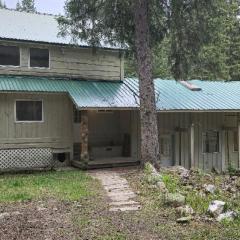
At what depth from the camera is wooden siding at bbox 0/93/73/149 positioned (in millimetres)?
16578

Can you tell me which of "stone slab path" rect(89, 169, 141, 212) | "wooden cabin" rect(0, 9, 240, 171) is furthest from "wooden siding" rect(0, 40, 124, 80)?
"stone slab path" rect(89, 169, 141, 212)

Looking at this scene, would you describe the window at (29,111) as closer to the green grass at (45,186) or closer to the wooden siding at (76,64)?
the wooden siding at (76,64)

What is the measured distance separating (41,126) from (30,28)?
4594 millimetres

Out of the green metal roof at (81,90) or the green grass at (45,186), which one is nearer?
the green grass at (45,186)

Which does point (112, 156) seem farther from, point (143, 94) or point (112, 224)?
point (112, 224)

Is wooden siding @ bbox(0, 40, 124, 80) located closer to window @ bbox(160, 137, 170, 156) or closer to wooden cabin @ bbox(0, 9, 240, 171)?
wooden cabin @ bbox(0, 9, 240, 171)

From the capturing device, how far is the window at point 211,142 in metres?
21.0

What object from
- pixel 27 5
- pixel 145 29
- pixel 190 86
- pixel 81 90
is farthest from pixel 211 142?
pixel 27 5

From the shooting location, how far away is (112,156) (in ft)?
65.0

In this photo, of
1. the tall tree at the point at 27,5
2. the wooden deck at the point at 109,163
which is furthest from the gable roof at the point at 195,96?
the tall tree at the point at 27,5

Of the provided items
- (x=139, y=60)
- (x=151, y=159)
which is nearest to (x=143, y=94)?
(x=139, y=60)

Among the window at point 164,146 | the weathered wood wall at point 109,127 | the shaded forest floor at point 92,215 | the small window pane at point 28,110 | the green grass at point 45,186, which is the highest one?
the small window pane at point 28,110

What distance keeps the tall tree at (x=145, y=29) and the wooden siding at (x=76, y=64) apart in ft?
3.86

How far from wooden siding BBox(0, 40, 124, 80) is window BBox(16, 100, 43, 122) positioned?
1.41 meters
